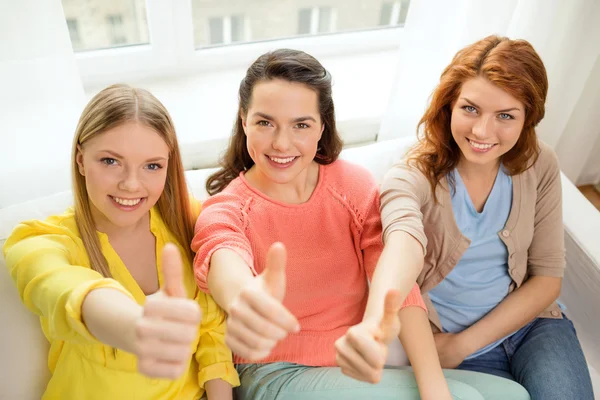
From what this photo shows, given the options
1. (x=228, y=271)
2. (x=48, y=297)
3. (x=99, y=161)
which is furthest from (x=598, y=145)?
(x=48, y=297)

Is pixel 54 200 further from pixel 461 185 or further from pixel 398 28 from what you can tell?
pixel 398 28

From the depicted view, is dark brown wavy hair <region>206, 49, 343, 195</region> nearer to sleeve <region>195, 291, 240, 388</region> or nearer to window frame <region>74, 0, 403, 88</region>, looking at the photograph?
sleeve <region>195, 291, 240, 388</region>

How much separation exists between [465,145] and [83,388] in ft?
3.27

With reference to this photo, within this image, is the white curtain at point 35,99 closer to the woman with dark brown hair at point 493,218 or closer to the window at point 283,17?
the window at point 283,17

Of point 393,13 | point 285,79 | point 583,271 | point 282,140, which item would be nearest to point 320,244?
point 282,140

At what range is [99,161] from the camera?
1.12 metres

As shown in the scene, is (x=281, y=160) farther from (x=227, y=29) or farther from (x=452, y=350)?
(x=227, y=29)

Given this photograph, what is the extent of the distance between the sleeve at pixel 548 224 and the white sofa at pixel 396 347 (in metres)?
0.16

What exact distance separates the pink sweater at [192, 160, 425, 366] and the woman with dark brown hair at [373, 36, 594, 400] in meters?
0.10

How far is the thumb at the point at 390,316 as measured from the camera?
2.86 feet

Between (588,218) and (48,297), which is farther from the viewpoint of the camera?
(588,218)

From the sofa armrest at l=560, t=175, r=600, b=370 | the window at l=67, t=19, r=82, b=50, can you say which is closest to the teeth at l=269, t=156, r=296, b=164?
the sofa armrest at l=560, t=175, r=600, b=370

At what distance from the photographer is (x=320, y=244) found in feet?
4.56

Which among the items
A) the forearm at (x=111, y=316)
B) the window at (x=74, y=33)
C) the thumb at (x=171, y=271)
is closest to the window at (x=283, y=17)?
the window at (x=74, y=33)
